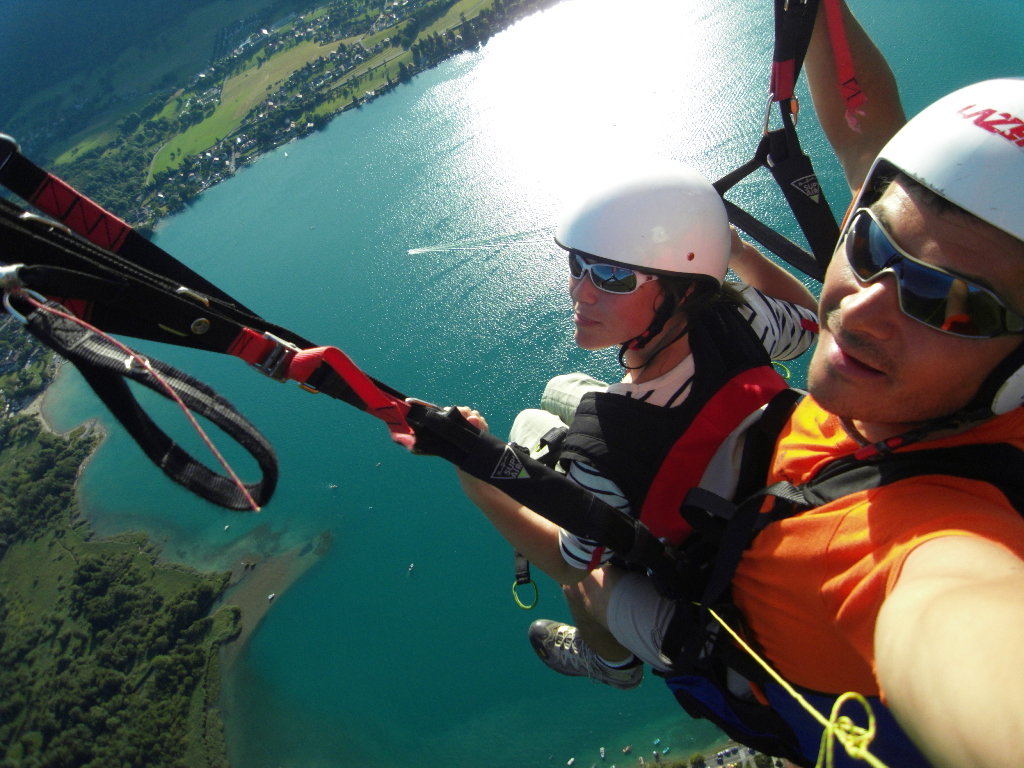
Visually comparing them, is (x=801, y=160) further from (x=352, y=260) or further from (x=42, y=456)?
(x=42, y=456)

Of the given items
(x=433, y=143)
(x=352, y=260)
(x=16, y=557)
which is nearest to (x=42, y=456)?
(x=16, y=557)

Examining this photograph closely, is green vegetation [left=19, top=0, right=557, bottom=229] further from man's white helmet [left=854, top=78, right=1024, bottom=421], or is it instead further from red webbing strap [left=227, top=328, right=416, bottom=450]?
man's white helmet [left=854, top=78, right=1024, bottom=421]

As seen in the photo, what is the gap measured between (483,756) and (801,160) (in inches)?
502

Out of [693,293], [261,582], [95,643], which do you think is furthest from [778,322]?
[95,643]

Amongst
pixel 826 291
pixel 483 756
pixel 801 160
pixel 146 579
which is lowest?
pixel 483 756

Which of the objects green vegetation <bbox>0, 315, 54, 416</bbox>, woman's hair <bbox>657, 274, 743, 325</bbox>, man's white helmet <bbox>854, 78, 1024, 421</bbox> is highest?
man's white helmet <bbox>854, 78, 1024, 421</bbox>

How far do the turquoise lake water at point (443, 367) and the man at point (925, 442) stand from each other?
1060cm

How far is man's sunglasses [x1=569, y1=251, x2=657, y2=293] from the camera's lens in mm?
1733

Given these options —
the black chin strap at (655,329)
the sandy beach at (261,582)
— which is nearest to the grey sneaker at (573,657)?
the black chin strap at (655,329)

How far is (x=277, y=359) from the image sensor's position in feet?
3.17

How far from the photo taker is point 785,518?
3.28 ft

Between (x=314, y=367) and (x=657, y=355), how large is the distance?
91 cm

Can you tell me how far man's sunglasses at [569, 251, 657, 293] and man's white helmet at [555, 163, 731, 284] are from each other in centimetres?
2

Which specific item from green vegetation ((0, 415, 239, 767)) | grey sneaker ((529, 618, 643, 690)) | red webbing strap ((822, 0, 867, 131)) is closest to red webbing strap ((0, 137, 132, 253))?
red webbing strap ((822, 0, 867, 131))
